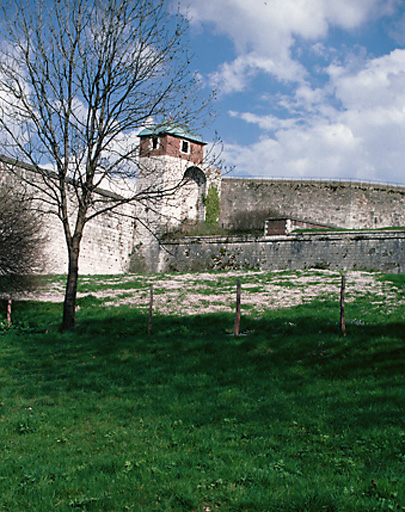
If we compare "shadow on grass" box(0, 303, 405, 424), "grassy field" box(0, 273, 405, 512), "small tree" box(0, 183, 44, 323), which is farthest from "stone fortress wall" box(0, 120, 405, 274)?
"grassy field" box(0, 273, 405, 512)

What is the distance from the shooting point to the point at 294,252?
1624 inches

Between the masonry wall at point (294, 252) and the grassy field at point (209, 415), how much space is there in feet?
65.7

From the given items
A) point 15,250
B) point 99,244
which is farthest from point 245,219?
point 15,250

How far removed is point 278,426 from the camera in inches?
347

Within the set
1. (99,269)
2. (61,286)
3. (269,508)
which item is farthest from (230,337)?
(99,269)

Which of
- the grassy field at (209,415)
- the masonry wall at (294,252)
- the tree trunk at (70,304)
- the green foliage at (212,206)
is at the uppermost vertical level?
the green foliage at (212,206)

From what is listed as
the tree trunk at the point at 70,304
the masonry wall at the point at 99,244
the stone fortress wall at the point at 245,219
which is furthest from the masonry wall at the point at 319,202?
the tree trunk at the point at 70,304

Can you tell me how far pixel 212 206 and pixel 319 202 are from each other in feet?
38.7

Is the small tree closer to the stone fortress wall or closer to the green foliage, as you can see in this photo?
the stone fortress wall

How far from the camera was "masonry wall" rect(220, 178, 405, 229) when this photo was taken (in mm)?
50875

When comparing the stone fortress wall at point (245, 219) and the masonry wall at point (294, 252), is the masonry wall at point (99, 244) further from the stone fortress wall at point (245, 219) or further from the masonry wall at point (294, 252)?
the masonry wall at point (294, 252)

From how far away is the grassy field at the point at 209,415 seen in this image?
616cm

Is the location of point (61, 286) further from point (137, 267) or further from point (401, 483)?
point (401, 483)

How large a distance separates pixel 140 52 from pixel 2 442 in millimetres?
14801
